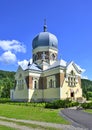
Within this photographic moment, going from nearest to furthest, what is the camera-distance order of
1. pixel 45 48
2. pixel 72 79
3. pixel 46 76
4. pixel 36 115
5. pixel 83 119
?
pixel 83 119 < pixel 36 115 < pixel 72 79 < pixel 46 76 < pixel 45 48

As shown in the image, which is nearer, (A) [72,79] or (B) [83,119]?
(B) [83,119]

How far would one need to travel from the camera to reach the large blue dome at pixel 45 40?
54.2 m

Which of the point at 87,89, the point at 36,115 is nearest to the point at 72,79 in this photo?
the point at 36,115

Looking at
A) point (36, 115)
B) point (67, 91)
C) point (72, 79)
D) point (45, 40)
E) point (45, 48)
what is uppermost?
point (45, 40)

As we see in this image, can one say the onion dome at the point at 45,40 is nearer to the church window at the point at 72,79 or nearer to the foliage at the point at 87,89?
the church window at the point at 72,79

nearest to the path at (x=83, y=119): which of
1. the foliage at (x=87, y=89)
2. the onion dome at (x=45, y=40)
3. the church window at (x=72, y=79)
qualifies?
the church window at (x=72, y=79)

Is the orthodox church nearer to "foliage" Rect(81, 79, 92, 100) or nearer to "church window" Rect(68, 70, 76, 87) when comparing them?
"church window" Rect(68, 70, 76, 87)

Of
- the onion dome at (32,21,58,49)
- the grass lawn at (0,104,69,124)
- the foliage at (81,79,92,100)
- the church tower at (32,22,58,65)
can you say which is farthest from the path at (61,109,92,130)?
the onion dome at (32,21,58,49)

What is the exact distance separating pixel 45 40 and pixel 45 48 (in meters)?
2.05

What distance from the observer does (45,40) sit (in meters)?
54.3

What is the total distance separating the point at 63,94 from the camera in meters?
45.0

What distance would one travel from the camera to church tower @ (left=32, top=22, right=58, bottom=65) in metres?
53.9

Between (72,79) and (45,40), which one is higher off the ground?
(45,40)

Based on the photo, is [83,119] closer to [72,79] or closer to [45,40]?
[72,79]
